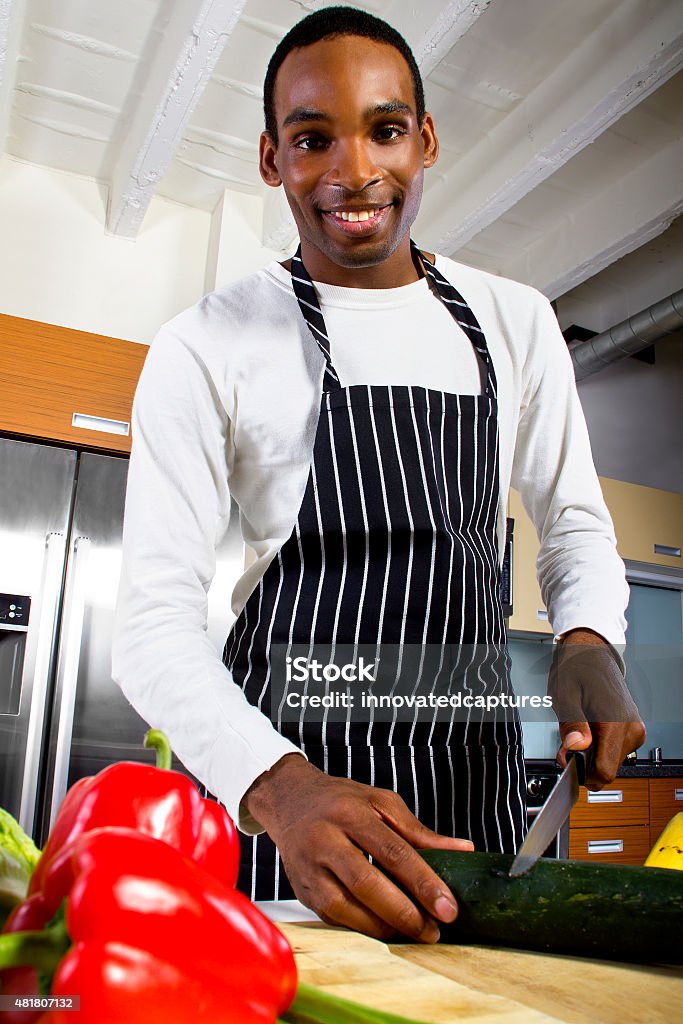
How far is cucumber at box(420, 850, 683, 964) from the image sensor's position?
596mm

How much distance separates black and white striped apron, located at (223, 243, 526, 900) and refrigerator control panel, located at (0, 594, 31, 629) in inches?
59.1

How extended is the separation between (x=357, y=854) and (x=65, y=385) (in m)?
2.25

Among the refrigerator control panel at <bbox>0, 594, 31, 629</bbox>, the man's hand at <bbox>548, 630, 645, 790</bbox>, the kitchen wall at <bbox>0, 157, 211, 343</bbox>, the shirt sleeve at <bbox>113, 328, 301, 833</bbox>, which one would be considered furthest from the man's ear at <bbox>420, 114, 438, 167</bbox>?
the kitchen wall at <bbox>0, 157, 211, 343</bbox>

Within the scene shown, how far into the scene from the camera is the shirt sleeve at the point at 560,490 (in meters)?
1.06

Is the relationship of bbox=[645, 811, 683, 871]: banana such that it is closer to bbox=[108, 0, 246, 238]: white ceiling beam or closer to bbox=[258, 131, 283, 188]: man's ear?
bbox=[258, 131, 283, 188]: man's ear

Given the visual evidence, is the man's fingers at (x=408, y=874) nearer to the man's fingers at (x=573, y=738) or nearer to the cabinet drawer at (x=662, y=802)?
the man's fingers at (x=573, y=738)

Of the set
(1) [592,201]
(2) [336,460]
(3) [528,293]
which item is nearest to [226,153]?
(1) [592,201]

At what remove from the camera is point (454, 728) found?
0.97 metres

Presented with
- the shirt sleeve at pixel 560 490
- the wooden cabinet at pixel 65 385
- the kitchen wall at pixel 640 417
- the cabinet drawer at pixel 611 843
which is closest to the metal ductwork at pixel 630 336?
the kitchen wall at pixel 640 417

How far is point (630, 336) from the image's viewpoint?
3926 mm

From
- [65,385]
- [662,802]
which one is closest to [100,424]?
[65,385]

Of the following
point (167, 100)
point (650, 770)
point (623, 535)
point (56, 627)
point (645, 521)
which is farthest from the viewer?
point (645, 521)

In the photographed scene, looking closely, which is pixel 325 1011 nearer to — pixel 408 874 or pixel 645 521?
pixel 408 874

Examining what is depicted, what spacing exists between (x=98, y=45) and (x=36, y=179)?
2.22 ft
